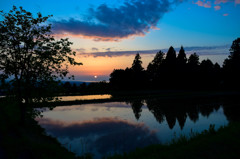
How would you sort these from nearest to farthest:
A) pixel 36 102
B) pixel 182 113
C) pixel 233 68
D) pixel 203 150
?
1. pixel 203 150
2. pixel 36 102
3. pixel 182 113
4. pixel 233 68

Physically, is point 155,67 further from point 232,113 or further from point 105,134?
point 105,134

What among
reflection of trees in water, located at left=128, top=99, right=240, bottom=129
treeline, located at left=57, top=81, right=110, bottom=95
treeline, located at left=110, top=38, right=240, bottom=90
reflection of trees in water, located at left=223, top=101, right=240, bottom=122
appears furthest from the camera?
treeline, located at left=110, top=38, right=240, bottom=90

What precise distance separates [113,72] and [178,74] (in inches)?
1304

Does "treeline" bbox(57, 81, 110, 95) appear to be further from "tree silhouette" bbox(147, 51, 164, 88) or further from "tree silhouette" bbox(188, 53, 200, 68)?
"tree silhouette" bbox(188, 53, 200, 68)

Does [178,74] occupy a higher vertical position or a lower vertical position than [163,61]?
lower

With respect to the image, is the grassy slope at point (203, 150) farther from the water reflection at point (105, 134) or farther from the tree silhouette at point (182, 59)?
the tree silhouette at point (182, 59)

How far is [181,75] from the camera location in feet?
254

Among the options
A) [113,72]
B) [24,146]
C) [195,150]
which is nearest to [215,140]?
[195,150]

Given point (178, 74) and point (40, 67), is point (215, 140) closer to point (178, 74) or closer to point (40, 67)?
point (40, 67)

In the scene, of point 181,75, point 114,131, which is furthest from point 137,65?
point 114,131

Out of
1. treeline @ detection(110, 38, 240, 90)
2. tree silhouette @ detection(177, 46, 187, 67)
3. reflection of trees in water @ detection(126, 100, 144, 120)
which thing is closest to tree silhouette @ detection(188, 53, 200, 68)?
treeline @ detection(110, 38, 240, 90)

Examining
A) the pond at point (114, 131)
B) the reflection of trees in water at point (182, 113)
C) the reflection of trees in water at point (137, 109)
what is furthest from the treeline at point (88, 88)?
the pond at point (114, 131)

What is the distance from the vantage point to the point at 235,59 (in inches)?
2896

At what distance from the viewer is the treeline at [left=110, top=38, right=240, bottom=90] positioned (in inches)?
2941
